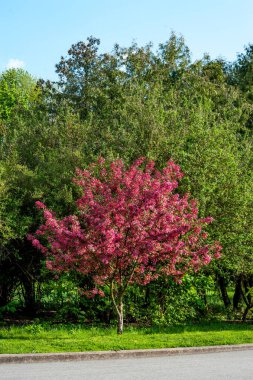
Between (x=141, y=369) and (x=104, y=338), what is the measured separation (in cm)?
301

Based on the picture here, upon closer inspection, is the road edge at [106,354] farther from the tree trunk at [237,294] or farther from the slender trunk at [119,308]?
the tree trunk at [237,294]

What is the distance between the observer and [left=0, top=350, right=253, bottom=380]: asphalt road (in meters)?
8.77

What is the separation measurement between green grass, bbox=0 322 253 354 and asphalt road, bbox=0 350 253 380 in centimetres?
86

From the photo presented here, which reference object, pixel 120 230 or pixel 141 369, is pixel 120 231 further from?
pixel 141 369

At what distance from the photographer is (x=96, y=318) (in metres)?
17.1

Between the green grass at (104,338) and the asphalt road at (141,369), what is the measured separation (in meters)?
0.86

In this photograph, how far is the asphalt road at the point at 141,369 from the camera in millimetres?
8766

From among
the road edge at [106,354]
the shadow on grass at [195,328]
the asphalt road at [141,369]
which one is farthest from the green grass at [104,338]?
the asphalt road at [141,369]

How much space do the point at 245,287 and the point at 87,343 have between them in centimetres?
1150

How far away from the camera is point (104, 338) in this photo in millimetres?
12398

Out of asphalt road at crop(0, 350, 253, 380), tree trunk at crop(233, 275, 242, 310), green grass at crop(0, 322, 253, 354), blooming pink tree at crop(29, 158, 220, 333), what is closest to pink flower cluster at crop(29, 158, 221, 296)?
blooming pink tree at crop(29, 158, 220, 333)

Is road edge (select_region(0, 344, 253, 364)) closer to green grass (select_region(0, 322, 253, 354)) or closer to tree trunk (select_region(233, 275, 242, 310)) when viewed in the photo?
green grass (select_region(0, 322, 253, 354))

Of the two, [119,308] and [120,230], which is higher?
[120,230]

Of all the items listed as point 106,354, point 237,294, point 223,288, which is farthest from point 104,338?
point 237,294
